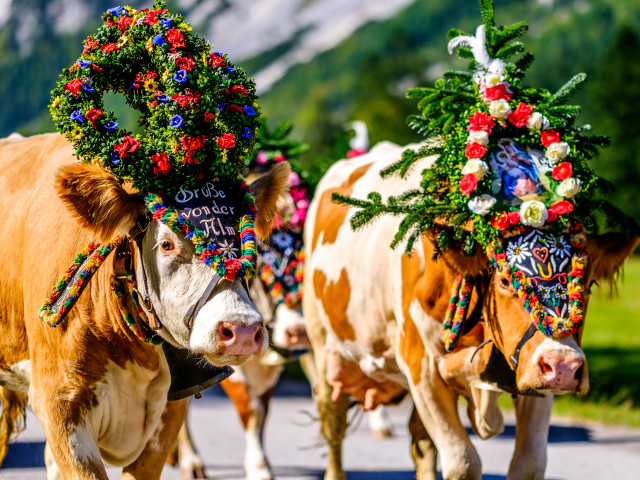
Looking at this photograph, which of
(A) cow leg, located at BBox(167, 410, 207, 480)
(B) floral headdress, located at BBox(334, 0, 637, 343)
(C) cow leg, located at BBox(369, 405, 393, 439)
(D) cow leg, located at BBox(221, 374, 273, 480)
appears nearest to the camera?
(B) floral headdress, located at BBox(334, 0, 637, 343)

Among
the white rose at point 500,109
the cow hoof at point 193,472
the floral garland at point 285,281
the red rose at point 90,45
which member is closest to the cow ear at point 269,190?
the red rose at point 90,45

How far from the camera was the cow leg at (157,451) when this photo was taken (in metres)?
4.65

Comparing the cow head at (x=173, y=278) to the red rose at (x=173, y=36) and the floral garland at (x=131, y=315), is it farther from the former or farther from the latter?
the red rose at (x=173, y=36)

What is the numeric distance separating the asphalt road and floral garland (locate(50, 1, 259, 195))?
3.82 m

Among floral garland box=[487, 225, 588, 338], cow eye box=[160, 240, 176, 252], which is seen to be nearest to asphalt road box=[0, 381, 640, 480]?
floral garland box=[487, 225, 588, 338]

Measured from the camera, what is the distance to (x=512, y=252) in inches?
188

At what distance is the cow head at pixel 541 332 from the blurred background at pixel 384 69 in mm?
880

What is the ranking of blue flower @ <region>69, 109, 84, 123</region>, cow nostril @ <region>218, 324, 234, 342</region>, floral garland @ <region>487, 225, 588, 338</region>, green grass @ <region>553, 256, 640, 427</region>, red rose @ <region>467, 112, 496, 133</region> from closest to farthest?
1. cow nostril @ <region>218, 324, 234, 342</region>
2. blue flower @ <region>69, 109, 84, 123</region>
3. floral garland @ <region>487, 225, 588, 338</region>
4. red rose @ <region>467, 112, 496, 133</region>
5. green grass @ <region>553, 256, 640, 427</region>

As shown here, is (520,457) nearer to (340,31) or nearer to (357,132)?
(357,132)

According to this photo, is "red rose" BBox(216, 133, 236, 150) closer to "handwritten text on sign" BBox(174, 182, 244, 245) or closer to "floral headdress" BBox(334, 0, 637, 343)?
"handwritten text on sign" BBox(174, 182, 244, 245)

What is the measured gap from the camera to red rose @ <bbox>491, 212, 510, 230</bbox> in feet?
15.7

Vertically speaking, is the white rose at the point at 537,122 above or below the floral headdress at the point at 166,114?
below

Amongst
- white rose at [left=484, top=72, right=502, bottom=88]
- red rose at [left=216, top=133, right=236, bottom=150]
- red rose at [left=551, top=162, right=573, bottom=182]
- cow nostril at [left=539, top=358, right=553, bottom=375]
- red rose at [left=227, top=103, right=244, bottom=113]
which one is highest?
red rose at [left=227, top=103, right=244, bottom=113]

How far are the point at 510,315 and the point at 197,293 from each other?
5.58 ft
